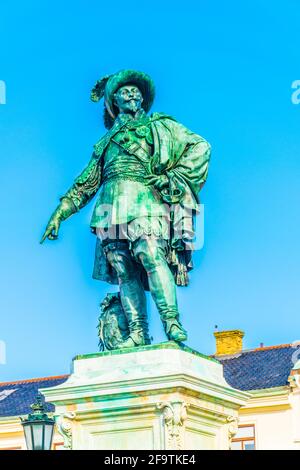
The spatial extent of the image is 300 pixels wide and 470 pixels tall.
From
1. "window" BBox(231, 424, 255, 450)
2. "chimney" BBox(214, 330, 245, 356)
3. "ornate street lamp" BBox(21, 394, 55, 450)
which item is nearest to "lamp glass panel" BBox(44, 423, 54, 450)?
"ornate street lamp" BBox(21, 394, 55, 450)

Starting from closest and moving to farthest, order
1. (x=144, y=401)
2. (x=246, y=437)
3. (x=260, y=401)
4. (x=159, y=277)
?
1. (x=144, y=401)
2. (x=159, y=277)
3. (x=246, y=437)
4. (x=260, y=401)

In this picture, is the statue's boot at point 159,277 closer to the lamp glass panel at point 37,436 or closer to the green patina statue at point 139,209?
the green patina statue at point 139,209

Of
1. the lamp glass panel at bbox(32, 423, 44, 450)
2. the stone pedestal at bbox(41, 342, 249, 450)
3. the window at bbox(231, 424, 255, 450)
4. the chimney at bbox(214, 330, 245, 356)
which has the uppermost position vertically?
the chimney at bbox(214, 330, 245, 356)

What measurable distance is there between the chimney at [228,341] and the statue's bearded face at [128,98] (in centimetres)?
3923

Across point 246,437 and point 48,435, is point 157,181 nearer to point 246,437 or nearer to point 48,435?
point 48,435

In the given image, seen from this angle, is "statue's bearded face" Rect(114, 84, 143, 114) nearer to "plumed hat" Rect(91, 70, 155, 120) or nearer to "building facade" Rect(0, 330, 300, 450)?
"plumed hat" Rect(91, 70, 155, 120)

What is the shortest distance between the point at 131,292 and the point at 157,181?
3.57ft

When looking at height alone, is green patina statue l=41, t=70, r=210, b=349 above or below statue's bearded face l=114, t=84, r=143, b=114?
below

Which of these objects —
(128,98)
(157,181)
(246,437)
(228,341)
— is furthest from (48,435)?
(228,341)

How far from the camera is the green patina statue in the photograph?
11672 mm

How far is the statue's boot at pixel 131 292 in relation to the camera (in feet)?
38.4

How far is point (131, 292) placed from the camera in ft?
39.0
